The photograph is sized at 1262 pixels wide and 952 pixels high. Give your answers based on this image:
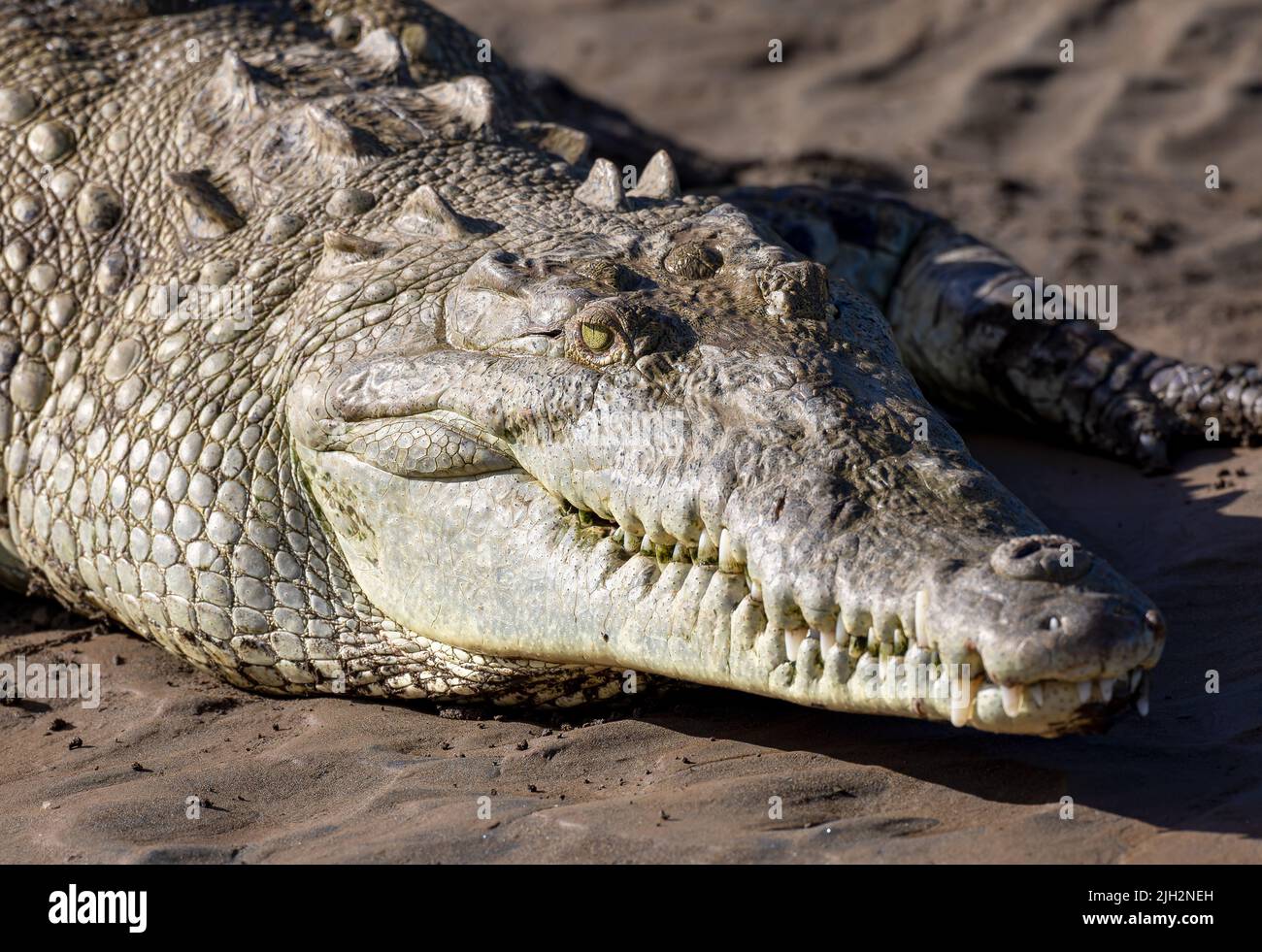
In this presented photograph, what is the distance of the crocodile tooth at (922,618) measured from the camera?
261 centimetres

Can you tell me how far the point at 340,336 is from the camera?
3.67 meters

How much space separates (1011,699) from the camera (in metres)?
2.55

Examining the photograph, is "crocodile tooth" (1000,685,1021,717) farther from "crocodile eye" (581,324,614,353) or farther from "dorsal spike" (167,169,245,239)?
"dorsal spike" (167,169,245,239)

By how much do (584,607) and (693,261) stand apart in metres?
0.93

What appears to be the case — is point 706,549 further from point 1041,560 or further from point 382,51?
point 382,51

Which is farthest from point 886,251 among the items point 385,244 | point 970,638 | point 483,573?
point 970,638

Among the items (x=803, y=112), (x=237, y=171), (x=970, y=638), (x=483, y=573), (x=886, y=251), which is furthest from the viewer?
(x=803, y=112)

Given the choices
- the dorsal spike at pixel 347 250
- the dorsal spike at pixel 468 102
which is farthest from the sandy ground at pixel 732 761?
the dorsal spike at pixel 468 102

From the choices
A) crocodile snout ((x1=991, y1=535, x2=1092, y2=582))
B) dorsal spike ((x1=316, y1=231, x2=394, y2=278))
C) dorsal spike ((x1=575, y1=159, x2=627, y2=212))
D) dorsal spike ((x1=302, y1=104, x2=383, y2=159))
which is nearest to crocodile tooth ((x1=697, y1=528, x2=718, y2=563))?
crocodile snout ((x1=991, y1=535, x2=1092, y2=582))

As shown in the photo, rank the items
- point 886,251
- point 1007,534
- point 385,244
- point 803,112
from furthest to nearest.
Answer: point 803,112
point 886,251
point 385,244
point 1007,534

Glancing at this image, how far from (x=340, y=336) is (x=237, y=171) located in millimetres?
939

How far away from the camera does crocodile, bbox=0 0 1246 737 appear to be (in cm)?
276

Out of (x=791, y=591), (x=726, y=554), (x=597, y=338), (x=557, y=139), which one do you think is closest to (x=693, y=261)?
(x=597, y=338)

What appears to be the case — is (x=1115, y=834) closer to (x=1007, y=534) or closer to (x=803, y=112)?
(x=1007, y=534)
